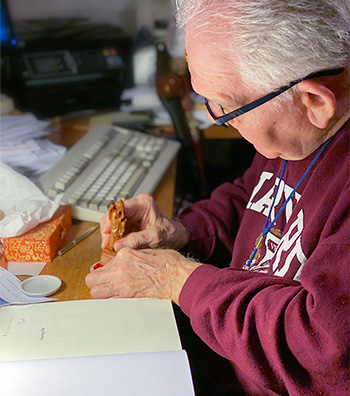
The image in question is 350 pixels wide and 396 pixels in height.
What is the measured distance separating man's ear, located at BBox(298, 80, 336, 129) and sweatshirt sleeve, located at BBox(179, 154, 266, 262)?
0.37 metres

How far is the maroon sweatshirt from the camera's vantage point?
2.53 feet

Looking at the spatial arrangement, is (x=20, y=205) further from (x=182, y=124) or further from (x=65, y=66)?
(x=65, y=66)

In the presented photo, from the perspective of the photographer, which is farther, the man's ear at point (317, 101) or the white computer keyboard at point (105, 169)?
the white computer keyboard at point (105, 169)

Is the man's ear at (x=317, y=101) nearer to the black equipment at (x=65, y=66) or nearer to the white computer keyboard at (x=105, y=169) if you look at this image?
the white computer keyboard at (x=105, y=169)

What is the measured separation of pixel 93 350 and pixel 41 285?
0.23 meters

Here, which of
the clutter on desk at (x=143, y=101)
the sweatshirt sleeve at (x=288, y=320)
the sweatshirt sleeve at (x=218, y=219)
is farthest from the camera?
the clutter on desk at (x=143, y=101)

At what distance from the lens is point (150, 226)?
4.01 feet

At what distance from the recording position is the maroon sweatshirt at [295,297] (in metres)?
0.77

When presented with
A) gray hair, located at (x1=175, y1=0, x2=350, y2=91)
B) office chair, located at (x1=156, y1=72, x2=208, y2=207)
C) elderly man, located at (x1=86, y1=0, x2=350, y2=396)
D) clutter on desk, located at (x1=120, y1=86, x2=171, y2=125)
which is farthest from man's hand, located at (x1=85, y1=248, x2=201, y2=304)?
clutter on desk, located at (x1=120, y1=86, x2=171, y2=125)

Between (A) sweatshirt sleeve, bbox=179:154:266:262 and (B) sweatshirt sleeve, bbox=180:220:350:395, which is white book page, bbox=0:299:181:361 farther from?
(A) sweatshirt sleeve, bbox=179:154:266:262

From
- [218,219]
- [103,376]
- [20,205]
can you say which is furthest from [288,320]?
[20,205]

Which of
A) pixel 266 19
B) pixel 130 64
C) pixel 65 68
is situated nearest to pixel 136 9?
pixel 130 64

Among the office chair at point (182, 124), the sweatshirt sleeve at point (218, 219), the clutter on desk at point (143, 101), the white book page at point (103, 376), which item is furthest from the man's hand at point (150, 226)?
the clutter on desk at point (143, 101)

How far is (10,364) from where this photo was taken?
81 cm
